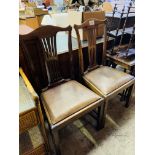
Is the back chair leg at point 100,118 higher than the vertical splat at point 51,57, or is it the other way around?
the vertical splat at point 51,57

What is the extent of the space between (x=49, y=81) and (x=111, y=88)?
1.93 feet

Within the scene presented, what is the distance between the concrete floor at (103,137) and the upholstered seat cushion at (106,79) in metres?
0.48

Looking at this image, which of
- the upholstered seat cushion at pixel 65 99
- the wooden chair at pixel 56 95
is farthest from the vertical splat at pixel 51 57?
the upholstered seat cushion at pixel 65 99

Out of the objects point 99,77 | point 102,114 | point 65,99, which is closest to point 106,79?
point 99,77

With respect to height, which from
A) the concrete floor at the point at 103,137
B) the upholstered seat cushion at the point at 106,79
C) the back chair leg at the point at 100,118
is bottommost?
the concrete floor at the point at 103,137

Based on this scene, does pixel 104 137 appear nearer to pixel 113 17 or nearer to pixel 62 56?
pixel 62 56

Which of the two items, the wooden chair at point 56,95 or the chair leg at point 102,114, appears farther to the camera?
the chair leg at point 102,114

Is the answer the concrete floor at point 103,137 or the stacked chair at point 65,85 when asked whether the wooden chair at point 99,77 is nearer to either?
the stacked chair at point 65,85

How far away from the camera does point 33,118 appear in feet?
2.93

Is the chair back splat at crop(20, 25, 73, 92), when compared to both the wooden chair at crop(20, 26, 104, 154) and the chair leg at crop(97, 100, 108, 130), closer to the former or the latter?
the wooden chair at crop(20, 26, 104, 154)

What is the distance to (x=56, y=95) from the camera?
4.09ft

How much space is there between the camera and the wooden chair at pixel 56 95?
109cm

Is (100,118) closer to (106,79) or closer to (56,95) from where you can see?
(106,79)
